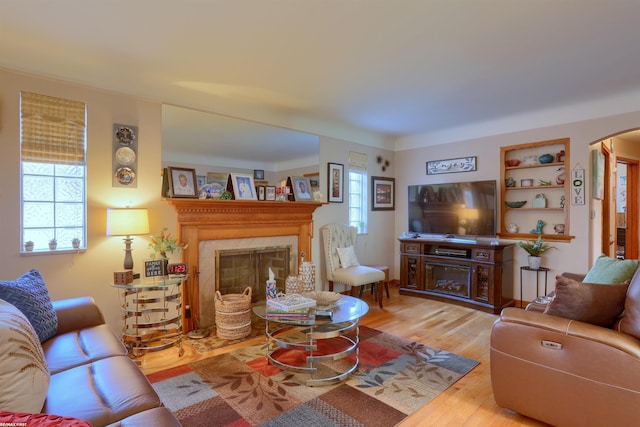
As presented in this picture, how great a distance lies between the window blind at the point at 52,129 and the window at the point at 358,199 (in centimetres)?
329

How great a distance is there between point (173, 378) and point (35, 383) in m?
Result: 1.42

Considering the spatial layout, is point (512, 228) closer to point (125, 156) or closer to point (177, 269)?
point (177, 269)

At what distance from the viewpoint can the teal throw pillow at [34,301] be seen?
66.7 inches

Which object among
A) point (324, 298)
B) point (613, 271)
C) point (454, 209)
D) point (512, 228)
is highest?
point (454, 209)

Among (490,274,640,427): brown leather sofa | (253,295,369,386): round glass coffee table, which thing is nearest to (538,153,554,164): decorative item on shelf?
(490,274,640,427): brown leather sofa

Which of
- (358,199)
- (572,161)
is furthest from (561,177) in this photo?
(358,199)

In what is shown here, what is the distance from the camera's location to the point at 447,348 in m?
2.97

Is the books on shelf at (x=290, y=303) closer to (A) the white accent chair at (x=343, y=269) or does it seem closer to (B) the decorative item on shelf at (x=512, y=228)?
(A) the white accent chair at (x=343, y=269)

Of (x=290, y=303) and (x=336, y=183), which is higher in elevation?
(x=336, y=183)

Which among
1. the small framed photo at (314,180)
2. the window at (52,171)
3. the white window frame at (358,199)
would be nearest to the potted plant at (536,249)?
the white window frame at (358,199)

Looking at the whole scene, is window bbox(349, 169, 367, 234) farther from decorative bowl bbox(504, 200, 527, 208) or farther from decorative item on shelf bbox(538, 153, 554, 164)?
decorative item on shelf bbox(538, 153, 554, 164)

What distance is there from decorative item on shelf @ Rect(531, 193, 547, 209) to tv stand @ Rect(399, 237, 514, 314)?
1.92ft

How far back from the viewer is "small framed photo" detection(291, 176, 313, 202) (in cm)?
414

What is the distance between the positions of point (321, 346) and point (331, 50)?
8.24 ft
